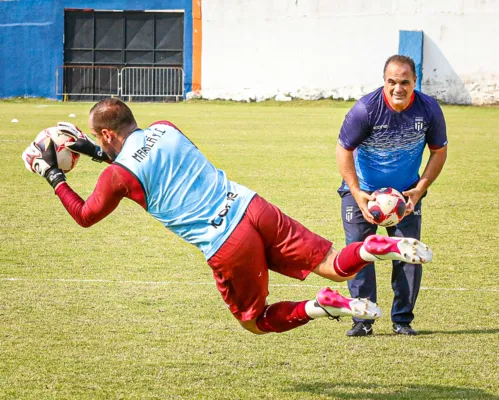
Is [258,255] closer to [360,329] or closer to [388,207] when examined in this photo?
[388,207]

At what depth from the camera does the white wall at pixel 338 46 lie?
34.5 m

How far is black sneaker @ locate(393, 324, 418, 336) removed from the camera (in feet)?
23.7

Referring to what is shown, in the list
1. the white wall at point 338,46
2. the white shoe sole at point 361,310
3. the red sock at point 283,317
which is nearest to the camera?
the white shoe sole at point 361,310

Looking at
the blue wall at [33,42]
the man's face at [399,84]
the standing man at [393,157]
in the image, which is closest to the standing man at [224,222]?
the standing man at [393,157]

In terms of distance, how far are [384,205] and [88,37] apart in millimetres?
35511

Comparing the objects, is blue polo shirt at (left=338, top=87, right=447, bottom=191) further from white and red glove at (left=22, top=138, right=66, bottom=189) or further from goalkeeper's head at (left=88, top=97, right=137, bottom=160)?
white and red glove at (left=22, top=138, right=66, bottom=189)

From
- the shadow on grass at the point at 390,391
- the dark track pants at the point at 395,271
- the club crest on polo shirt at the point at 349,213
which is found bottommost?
the shadow on grass at the point at 390,391

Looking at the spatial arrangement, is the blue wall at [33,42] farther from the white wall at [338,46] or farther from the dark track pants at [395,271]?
the dark track pants at [395,271]

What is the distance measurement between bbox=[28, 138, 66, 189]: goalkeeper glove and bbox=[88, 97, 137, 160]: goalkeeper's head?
0.55 metres

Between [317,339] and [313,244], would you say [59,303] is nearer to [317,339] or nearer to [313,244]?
[317,339]

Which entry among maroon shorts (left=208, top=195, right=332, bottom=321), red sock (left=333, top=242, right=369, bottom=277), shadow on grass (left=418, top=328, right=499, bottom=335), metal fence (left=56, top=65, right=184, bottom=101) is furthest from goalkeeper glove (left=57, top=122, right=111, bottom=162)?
metal fence (left=56, top=65, right=184, bottom=101)

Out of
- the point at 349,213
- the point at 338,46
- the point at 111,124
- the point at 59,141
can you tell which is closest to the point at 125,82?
the point at 338,46

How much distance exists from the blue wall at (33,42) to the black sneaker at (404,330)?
113 feet

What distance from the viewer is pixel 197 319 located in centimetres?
759
